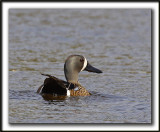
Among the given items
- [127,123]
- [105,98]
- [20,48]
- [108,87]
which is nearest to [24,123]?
[127,123]

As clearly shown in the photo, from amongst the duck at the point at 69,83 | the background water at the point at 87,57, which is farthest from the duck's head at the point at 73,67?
the background water at the point at 87,57

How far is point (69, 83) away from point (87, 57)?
3.22 metres

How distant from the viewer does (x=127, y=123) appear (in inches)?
321

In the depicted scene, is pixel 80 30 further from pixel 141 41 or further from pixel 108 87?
pixel 108 87

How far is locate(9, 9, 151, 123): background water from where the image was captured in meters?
8.80

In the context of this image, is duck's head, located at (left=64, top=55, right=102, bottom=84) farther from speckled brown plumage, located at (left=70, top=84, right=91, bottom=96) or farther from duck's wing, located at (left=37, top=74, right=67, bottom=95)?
duck's wing, located at (left=37, top=74, right=67, bottom=95)

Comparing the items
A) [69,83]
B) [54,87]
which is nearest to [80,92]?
[69,83]

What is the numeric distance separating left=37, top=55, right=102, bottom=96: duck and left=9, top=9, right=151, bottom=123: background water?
19 cm

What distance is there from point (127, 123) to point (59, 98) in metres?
2.21

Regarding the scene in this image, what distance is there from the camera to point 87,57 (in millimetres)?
13516

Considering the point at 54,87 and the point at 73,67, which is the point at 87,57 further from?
the point at 54,87

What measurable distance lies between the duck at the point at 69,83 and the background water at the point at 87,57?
0.19 metres

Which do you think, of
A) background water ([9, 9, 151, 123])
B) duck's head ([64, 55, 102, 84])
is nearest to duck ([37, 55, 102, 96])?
duck's head ([64, 55, 102, 84])

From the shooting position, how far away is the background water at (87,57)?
880 centimetres
